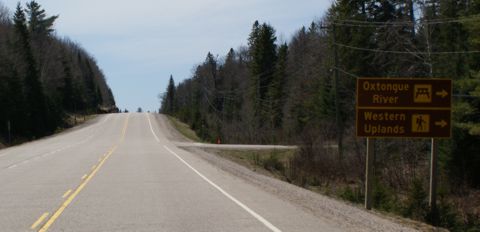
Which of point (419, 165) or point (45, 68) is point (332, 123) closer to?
point (419, 165)

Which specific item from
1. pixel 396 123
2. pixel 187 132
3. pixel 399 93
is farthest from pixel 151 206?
pixel 187 132

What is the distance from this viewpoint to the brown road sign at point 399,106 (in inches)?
631

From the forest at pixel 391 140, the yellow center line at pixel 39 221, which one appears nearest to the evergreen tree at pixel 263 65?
the forest at pixel 391 140

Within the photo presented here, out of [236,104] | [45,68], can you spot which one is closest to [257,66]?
[236,104]

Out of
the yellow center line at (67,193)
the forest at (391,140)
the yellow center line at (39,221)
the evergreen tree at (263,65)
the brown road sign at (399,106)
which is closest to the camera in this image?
the yellow center line at (39,221)

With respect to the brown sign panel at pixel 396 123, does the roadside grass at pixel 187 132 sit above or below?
below

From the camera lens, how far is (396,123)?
1608 centimetres

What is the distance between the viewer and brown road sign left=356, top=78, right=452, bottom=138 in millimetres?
16031

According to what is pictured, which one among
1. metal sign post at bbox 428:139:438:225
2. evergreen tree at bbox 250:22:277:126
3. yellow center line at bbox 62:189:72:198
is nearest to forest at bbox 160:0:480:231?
metal sign post at bbox 428:139:438:225

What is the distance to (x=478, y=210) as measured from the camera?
24.4 meters

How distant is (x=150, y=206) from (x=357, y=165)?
74.0 feet

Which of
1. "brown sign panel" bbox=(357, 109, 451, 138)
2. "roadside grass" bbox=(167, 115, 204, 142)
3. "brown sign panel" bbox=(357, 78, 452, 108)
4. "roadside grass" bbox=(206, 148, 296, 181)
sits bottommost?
"roadside grass" bbox=(206, 148, 296, 181)

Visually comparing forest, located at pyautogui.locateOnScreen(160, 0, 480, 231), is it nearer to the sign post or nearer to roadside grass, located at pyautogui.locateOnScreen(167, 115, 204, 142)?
roadside grass, located at pyautogui.locateOnScreen(167, 115, 204, 142)

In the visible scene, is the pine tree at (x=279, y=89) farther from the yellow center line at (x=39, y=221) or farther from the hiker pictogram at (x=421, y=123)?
the yellow center line at (x=39, y=221)
